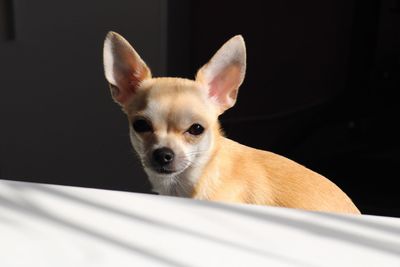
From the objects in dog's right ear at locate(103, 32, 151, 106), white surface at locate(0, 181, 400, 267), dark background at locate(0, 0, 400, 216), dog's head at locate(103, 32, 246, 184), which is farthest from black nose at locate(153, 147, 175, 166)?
dark background at locate(0, 0, 400, 216)

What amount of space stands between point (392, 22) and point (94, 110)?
1260 mm

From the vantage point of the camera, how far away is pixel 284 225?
0.56 meters

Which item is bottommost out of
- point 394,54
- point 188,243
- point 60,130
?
point 60,130

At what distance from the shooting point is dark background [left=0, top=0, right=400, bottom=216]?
5.86ft

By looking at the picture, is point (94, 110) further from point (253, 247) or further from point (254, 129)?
point (253, 247)

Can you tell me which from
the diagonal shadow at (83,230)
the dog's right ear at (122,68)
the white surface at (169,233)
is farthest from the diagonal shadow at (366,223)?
the dog's right ear at (122,68)

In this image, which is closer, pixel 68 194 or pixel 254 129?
pixel 68 194

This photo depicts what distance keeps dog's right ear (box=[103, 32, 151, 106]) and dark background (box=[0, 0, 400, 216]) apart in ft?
2.66

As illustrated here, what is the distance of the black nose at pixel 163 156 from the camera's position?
94cm

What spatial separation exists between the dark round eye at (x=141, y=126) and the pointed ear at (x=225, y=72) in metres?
0.13

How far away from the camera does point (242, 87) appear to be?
85.0 inches

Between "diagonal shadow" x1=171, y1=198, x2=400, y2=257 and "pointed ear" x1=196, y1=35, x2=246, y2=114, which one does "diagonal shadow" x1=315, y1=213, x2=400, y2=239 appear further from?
"pointed ear" x1=196, y1=35, x2=246, y2=114

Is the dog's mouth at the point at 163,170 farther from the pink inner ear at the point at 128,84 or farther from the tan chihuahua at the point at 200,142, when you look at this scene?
the pink inner ear at the point at 128,84

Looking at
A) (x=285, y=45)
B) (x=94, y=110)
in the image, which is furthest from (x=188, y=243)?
(x=285, y=45)
